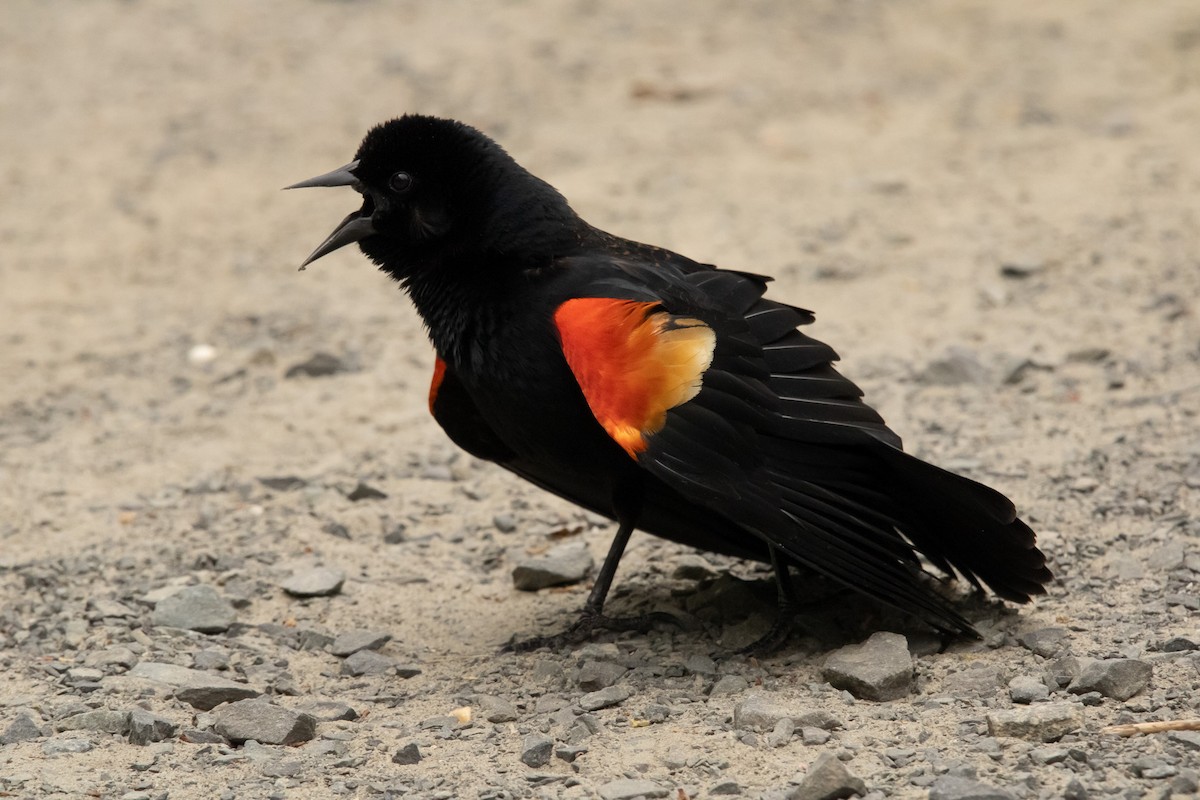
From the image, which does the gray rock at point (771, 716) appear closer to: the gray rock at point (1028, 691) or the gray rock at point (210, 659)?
the gray rock at point (1028, 691)

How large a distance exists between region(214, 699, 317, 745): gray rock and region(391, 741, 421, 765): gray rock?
1.00 ft

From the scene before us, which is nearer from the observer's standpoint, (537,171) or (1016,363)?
(1016,363)

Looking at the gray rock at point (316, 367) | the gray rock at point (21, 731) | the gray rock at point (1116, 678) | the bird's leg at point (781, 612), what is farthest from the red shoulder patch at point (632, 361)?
the gray rock at point (316, 367)

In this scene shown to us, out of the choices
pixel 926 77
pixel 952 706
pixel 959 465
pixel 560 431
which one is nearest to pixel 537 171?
pixel 926 77

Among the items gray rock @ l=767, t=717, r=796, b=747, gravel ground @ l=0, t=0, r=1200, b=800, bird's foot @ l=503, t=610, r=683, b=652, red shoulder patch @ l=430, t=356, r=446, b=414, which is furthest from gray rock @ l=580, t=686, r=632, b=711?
red shoulder patch @ l=430, t=356, r=446, b=414

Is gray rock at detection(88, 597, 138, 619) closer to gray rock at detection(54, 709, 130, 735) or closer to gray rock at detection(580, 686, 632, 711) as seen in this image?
gray rock at detection(54, 709, 130, 735)

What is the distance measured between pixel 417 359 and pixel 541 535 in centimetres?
189

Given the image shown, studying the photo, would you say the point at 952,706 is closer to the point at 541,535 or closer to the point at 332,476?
the point at 541,535

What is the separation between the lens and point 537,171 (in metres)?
9.10

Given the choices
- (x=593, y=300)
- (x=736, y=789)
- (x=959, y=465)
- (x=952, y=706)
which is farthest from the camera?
(x=959, y=465)

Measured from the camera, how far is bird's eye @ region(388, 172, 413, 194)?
4.59 meters

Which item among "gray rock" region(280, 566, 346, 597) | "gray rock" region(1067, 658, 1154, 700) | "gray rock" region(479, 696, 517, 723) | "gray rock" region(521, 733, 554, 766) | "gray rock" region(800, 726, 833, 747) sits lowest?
"gray rock" region(280, 566, 346, 597)

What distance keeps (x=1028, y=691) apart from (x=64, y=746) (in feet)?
8.34

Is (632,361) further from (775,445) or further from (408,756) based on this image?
(408,756)
